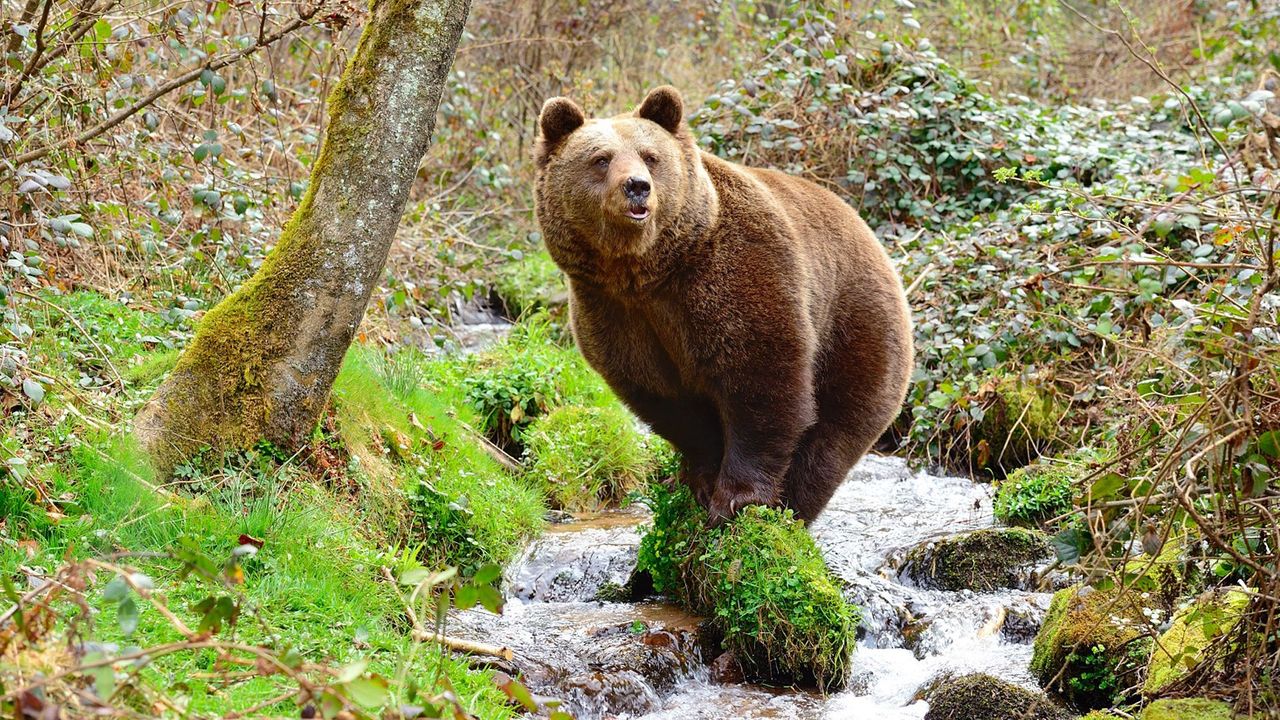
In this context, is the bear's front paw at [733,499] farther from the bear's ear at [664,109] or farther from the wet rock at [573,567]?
the bear's ear at [664,109]

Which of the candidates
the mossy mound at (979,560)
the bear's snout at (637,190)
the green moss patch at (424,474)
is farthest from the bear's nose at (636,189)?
the mossy mound at (979,560)

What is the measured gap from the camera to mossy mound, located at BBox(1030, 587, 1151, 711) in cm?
464

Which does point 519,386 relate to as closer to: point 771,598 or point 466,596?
point 771,598

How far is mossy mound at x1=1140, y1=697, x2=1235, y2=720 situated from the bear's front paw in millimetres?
2369

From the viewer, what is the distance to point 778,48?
11719mm

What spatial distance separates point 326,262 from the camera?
5.25 m

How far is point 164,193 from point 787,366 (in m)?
4.04

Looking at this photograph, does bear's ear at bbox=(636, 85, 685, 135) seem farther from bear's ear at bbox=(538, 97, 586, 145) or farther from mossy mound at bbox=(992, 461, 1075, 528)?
mossy mound at bbox=(992, 461, 1075, 528)

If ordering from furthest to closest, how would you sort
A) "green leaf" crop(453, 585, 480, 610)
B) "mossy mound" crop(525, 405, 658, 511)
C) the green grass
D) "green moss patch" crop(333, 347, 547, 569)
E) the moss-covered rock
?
"mossy mound" crop(525, 405, 658, 511), "green moss patch" crop(333, 347, 547, 569), the green grass, the moss-covered rock, "green leaf" crop(453, 585, 480, 610)

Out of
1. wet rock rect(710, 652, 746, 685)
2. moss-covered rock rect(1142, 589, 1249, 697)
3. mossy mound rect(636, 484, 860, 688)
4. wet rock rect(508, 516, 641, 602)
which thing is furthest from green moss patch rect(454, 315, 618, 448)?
moss-covered rock rect(1142, 589, 1249, 697)

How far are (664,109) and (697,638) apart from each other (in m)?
2.79

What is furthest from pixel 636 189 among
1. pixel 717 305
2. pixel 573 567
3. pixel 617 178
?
pixel 573 567

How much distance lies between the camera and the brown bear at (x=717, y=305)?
19.0ft

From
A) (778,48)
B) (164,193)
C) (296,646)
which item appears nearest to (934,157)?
(778,48)
